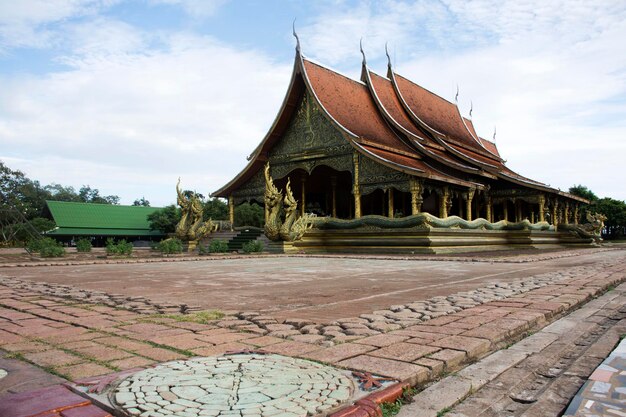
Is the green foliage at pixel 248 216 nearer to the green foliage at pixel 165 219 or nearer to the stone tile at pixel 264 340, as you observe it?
the green foliage at pixel 165 219

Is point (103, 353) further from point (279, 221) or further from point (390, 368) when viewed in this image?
point (279, 221)

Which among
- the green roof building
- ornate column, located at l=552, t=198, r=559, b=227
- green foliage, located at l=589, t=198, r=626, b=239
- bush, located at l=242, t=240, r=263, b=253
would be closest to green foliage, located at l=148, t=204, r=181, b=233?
the green roof building

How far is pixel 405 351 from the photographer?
2223 mm

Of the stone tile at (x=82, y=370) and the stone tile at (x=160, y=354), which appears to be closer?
the stone tile at (x=82, y=370)

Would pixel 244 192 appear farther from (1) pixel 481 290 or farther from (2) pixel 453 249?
(1) pixel 481 290

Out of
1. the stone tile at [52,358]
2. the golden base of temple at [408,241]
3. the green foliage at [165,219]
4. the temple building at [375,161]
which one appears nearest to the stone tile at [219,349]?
the stone tile at [52,358]

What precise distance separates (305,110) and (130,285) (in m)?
13.3

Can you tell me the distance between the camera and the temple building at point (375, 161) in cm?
1540

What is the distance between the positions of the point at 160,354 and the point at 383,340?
107 cm

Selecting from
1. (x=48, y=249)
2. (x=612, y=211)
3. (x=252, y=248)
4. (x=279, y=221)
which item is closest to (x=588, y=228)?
(x=279, y=221)

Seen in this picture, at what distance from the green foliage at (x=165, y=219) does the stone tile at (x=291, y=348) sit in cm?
2546

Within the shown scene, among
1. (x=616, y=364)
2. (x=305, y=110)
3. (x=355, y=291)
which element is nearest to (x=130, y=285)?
(x=355, y=291)

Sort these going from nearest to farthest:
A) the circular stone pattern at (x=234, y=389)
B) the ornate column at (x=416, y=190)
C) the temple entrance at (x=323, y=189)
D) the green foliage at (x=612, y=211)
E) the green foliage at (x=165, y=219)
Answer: the circular stone pattern at (x=234, y=389) → the ornate column at (x=416, y=190) → the temple entrance at (x=323, y=189) → the green foliage at (x=165, y=219) → the green foliage at (x=612, y=211)

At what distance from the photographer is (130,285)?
538 centimetres
